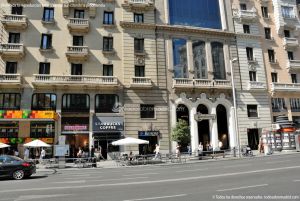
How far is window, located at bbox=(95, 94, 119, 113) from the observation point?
105 ft

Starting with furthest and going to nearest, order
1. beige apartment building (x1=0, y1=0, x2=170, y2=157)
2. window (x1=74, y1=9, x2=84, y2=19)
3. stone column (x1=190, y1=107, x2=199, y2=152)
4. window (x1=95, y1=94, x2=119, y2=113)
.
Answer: stone column (x1=190, y1=107, x2=199, y2=152) < window (x1=74, y1=9, x2=84, y2=19) < window (x1=95, y1=94, x2=119, y2=113) < beige apartment building (x1=0, y1=0, x2=170, y2=157)

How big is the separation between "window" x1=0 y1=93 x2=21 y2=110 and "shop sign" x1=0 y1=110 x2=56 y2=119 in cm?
117

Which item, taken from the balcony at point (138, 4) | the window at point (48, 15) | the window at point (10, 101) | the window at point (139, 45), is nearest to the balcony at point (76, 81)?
the window at point (10, 101)

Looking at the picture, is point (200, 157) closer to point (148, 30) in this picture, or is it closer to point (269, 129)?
point (269, 129)

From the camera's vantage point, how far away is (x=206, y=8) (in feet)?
128

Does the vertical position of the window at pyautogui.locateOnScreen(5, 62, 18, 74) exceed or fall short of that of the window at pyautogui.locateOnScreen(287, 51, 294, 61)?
it falls short

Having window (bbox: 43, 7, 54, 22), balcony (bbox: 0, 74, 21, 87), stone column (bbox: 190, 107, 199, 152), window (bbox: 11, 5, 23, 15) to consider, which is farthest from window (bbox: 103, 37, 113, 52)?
stone column (bbox: 190, 107, 199, 152)

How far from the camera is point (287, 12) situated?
143 ft

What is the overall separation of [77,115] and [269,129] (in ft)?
83.1

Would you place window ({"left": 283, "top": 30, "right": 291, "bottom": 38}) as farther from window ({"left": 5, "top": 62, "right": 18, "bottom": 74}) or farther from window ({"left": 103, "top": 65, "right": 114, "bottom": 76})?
window ({"left": 5, "top": 62, "right": 18, "bottom": 74})

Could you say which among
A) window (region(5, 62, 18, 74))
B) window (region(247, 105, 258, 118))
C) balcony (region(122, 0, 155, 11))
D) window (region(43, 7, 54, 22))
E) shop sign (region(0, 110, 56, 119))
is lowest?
shop sign (region(0, 110, 56, 119))

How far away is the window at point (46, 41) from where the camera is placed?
32.4 meters

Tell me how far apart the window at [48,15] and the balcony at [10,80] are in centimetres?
804

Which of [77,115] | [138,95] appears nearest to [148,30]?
[138,95]
